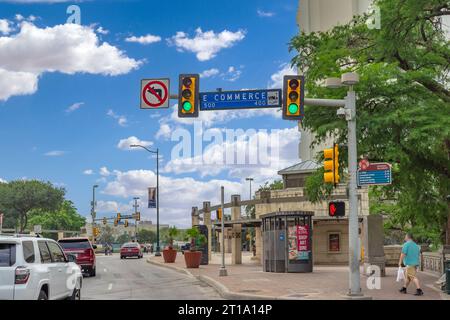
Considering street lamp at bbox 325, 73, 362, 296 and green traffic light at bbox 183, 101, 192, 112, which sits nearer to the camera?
street lamp at bbox 325, 73, 362, 296

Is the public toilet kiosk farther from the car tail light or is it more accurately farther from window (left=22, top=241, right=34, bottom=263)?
the car tail light

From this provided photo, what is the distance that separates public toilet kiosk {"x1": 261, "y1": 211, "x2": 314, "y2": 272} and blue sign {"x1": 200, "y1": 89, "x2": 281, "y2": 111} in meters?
13.2

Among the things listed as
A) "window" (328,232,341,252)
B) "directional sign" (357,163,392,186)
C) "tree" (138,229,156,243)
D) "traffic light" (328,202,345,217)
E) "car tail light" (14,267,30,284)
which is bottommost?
"tree" (138,229,156,243)

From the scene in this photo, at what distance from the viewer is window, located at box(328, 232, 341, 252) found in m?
40.6

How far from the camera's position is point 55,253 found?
14.3m

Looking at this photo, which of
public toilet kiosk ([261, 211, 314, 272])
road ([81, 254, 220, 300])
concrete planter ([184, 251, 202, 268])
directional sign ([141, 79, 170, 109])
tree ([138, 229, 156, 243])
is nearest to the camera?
directional sign ([141, 79, 170, 109])

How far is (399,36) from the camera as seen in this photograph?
24047mm

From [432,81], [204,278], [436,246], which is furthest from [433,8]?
[436,246]

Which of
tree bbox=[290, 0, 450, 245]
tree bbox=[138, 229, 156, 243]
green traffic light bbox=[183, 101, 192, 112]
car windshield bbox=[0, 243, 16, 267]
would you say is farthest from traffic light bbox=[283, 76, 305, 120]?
tree bbox=[138, 229, 156, 243]

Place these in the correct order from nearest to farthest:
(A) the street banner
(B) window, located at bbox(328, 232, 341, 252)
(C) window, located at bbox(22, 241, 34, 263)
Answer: (C) window, located at bbox(22, 241, 34, 263)
(B) window, located at bbox(328, 232, 341, 252)
(A) the street banner

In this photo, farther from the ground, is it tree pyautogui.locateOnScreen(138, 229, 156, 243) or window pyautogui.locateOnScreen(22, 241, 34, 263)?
window pyautogui.locateOnScreen(22, 241, 34, 263)
